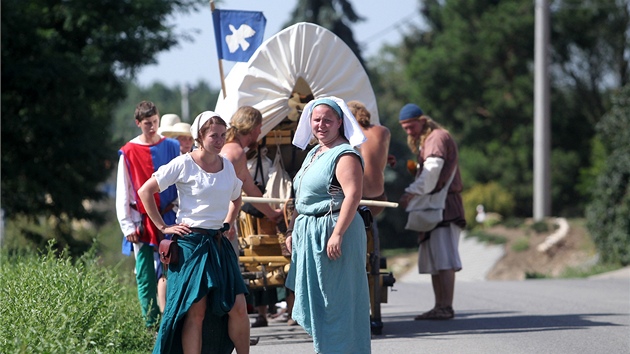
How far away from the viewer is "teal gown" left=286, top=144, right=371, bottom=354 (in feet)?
24.2

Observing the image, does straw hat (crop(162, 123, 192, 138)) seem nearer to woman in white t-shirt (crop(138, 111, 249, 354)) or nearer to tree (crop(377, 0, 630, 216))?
woman in white t-shirt (crop(138, 111, 249, 354))

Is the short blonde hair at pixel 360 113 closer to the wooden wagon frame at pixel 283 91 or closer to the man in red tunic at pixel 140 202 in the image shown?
the wooden wagon frame at pixel 283 91

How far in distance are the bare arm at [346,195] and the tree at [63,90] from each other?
15894 millimetres

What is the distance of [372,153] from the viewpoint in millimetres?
9750

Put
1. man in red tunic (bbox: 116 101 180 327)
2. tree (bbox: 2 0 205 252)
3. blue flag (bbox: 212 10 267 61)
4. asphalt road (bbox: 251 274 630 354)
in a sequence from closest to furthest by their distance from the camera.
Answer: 1. asphalt road (bbox: 251 274 630 354)
2. man in red tunic (bbox: 116 101 180 327)
3. blue flag (bbox: 212 10 267 61)
4. tree (bbox: 2 0 205 252)

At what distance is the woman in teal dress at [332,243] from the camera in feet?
24.2

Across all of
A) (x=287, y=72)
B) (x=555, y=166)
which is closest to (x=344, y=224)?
(x=287, y=72)

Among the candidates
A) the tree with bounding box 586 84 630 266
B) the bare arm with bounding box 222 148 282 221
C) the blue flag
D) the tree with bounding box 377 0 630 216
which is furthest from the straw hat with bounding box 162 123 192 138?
the tree with bounding box 377 0 630 216

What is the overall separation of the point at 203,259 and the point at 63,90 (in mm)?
16321

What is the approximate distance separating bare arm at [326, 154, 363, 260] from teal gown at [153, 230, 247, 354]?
2.80 feet

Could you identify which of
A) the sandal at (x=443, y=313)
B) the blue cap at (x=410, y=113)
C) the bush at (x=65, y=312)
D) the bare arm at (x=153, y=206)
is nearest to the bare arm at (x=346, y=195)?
the bare arm at (x=153, y=206)

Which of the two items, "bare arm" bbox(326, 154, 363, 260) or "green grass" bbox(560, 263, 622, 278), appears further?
"green grass" bbox(560, 263, 622, 278)

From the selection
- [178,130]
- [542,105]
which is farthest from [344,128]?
[542,105]

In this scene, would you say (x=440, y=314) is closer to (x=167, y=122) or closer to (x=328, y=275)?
(x=167, y=122)
